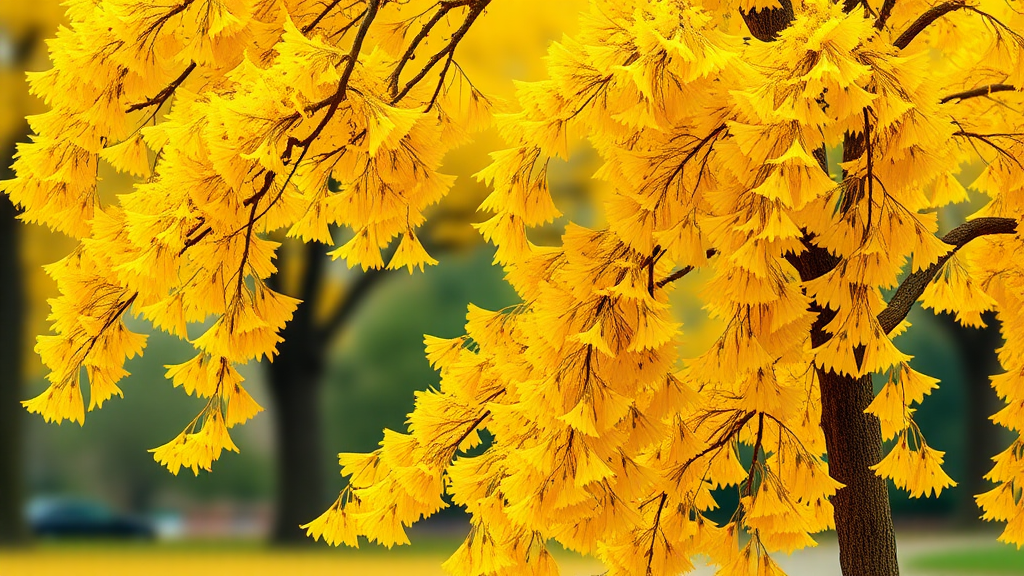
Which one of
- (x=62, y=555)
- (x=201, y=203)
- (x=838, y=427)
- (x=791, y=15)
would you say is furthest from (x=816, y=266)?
(x=62, y=555)

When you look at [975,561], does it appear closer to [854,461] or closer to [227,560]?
[227,560]

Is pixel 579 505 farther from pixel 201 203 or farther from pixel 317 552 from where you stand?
pixel 317 552

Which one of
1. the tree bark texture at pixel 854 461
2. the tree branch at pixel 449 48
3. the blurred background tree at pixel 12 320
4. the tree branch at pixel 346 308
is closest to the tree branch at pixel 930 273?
the tree bark texture at pixel 854 461

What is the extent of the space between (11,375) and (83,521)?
3.61 m

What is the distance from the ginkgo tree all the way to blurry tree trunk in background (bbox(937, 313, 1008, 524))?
32.0 ft

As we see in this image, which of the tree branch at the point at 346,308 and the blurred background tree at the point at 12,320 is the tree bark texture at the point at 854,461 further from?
the blurred background tree at the point at 12,320

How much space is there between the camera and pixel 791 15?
480 cm

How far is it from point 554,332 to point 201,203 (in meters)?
1.15

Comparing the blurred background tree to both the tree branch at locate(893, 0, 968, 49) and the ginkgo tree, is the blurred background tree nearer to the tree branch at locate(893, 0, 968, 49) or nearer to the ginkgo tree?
the ginkgo tree

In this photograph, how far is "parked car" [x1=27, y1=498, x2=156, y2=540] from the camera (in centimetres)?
1480

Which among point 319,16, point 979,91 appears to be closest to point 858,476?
point 979,91

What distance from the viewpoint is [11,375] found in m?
12.4

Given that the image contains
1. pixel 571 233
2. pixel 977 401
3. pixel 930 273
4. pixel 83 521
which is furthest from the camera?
pixel 83 521

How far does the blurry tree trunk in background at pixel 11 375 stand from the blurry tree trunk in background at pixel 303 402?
2757mm
